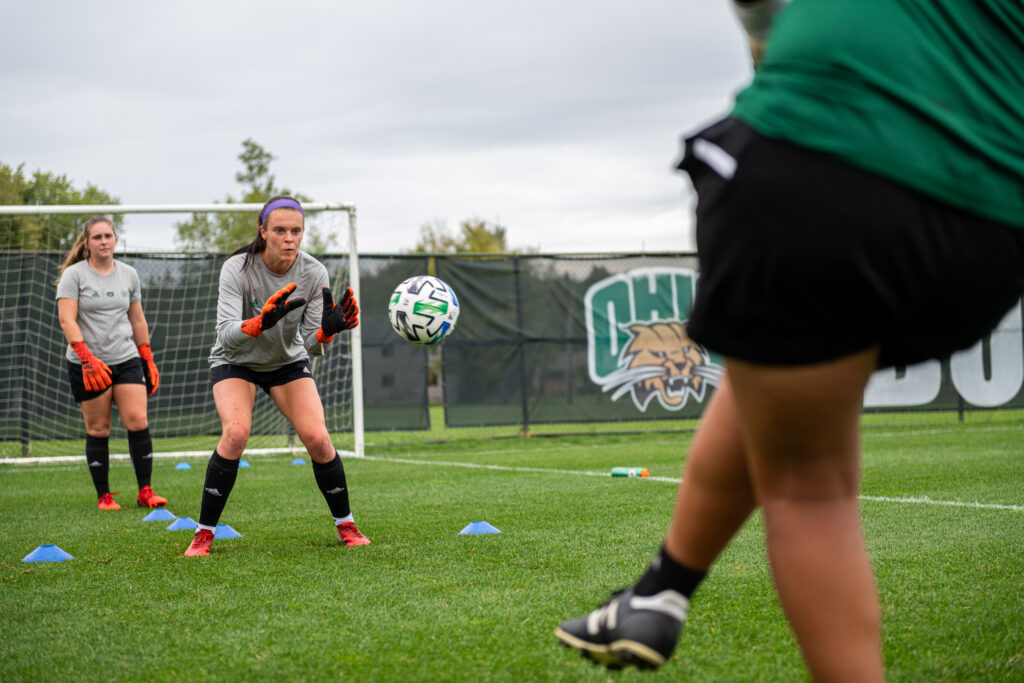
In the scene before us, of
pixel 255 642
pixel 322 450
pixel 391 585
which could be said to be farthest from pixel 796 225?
pixel 322 450

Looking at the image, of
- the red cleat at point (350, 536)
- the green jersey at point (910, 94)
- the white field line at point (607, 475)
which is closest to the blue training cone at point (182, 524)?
the red cleat at point (350, 536)

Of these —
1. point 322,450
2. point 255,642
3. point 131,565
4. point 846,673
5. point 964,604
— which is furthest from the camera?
point 322,450

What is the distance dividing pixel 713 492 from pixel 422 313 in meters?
4.73

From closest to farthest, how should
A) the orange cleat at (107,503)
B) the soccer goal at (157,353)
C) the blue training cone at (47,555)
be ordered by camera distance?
1. the blue training cone at (47,555)
2. the orange cleat at (107,503)
3. the soccer goal at (157,353)

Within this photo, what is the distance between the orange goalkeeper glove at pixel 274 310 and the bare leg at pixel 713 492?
3237 millimetres

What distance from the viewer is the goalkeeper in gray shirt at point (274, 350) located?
15.9ft

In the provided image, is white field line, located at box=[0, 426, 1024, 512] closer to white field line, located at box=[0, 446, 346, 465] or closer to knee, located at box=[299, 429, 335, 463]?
white field line, located at box=[0, 446, 346, 465]

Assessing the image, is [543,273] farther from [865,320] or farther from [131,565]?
[865,320]

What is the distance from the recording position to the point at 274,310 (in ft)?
14.9

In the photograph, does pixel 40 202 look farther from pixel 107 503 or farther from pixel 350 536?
pixel 350 536

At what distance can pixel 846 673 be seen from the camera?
138cm

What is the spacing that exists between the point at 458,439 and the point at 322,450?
8.42m

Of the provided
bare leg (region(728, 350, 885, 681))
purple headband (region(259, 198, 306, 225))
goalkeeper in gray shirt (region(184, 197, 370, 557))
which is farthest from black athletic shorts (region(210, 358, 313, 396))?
bare leg (region(728, 350, 885, 681))

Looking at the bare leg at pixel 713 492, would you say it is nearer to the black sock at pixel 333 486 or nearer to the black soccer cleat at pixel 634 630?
the black soccer cleat at pixel 634 630
